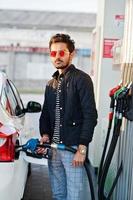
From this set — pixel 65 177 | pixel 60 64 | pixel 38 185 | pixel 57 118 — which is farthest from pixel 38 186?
pixel 60 64

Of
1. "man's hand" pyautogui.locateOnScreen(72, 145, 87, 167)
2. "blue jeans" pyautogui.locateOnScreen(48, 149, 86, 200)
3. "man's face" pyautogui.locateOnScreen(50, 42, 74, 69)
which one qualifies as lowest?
"blue jeans" pyautogui.locateOnScreen(48, 149, 86, 200)

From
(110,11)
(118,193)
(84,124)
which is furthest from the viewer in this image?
(110,11)

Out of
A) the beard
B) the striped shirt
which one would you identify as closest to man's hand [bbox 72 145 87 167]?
the striped shirt

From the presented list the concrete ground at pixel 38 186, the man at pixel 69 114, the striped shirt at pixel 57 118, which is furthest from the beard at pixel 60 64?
the concrete ground at pixel 38 186

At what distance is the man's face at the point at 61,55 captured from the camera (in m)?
3.66

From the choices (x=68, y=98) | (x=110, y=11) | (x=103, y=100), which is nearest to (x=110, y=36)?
(x=110, y=11)

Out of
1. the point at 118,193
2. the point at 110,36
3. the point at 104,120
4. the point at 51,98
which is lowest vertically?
the point at 118,193

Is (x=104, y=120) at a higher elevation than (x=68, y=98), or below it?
below

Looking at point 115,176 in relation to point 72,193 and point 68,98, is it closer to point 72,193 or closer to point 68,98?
point 72,193

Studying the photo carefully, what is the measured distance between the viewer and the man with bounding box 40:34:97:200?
140 inches

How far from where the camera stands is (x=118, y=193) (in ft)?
14.6

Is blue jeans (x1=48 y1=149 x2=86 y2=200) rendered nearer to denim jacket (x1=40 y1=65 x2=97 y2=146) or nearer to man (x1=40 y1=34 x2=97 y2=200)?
man (x1=40 y1=34 x2=97 y2=200)

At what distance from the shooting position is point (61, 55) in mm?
3662

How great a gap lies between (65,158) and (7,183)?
70 centimetres
